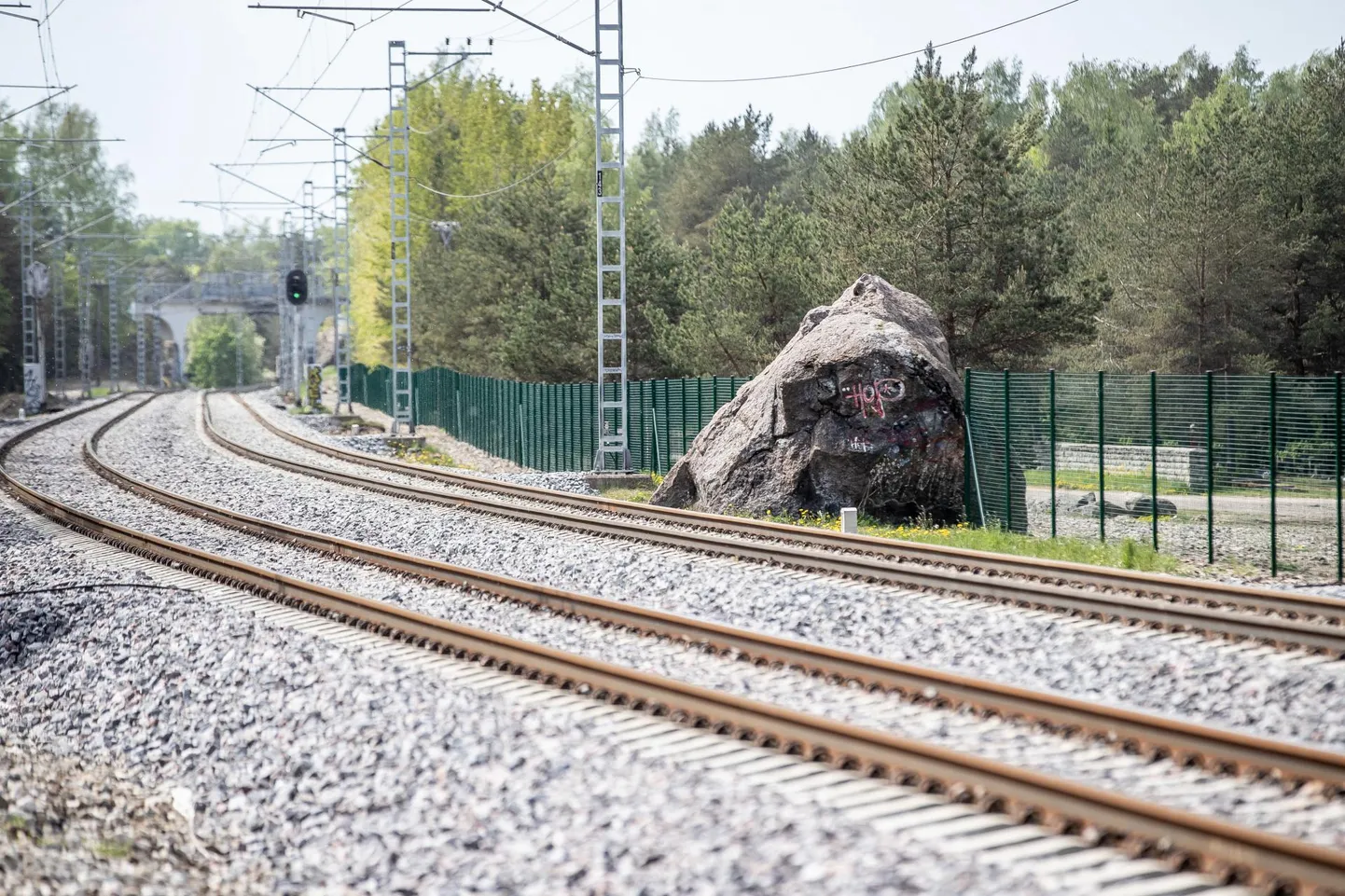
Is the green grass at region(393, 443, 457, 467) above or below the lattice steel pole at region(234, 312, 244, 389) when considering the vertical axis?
below

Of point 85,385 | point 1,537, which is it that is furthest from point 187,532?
point 85,385

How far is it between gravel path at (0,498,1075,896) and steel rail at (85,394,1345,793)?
2.00 metres

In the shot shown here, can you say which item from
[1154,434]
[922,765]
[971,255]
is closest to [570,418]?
[971,255]

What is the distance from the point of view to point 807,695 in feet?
30.8

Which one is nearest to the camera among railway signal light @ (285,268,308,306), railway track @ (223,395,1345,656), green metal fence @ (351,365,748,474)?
railway track @ (223,395,1345,656)

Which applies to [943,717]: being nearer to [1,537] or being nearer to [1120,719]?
[1120,719]

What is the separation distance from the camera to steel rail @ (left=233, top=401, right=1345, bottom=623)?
11766 millimetres

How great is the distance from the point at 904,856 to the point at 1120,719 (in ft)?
7.79

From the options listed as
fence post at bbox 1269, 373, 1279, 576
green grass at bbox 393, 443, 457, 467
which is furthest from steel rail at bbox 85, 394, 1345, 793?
green grass at bbox 393, 443, 457, 467

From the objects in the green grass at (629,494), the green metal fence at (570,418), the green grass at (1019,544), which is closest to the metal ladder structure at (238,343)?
the green metal fence at (570,418)

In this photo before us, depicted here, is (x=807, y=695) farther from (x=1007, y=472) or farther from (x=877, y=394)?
(x=1007, y=472)

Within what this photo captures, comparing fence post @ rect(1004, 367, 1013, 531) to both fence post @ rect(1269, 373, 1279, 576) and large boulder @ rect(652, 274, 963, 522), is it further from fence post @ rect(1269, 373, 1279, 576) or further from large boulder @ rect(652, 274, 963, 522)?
fence post @ rect(1269, 373, 1279, 576)

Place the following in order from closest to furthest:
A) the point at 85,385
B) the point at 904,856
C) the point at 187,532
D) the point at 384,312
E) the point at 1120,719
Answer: the point at 904,856
the point at 1120,719
the point at 187,532
the point at 384,312
the point at 85,385

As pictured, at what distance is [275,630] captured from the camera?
12023 mm
